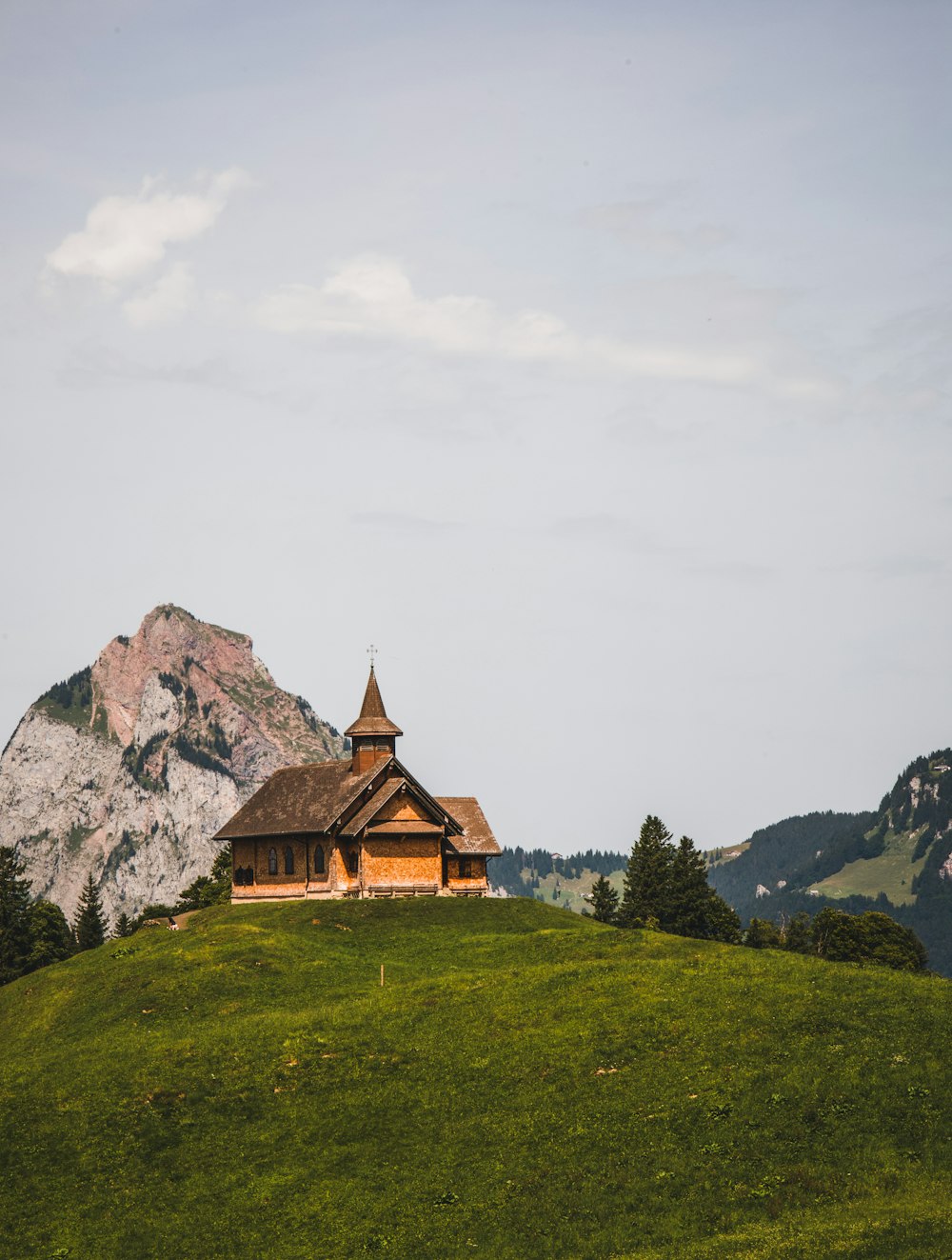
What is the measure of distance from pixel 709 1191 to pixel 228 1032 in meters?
22.0

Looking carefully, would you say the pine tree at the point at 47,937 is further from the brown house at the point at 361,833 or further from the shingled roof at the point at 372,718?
the shingled roof at the point at 372,718

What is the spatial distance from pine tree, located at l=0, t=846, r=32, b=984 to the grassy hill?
→ 45.1m

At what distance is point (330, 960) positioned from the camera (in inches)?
2638

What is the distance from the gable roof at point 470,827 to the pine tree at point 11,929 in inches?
1296

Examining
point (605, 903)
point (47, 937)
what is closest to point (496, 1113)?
point (605, 903)

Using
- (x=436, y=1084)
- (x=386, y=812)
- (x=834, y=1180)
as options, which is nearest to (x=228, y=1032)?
(x=436, y=1084)

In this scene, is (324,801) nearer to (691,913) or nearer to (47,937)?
(691,913)

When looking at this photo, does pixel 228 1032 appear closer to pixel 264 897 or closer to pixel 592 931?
pixel 592 931

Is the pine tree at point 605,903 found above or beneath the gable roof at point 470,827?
beneath

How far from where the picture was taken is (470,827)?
317 ft

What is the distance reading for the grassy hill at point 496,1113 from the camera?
3797 cm

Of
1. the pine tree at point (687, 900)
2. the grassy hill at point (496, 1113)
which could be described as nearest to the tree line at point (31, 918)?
the pine tree at point (687, 900)

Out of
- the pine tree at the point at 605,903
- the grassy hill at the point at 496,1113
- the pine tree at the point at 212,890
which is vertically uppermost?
the pine tree at the point at 212,890

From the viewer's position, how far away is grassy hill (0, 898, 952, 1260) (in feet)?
125
